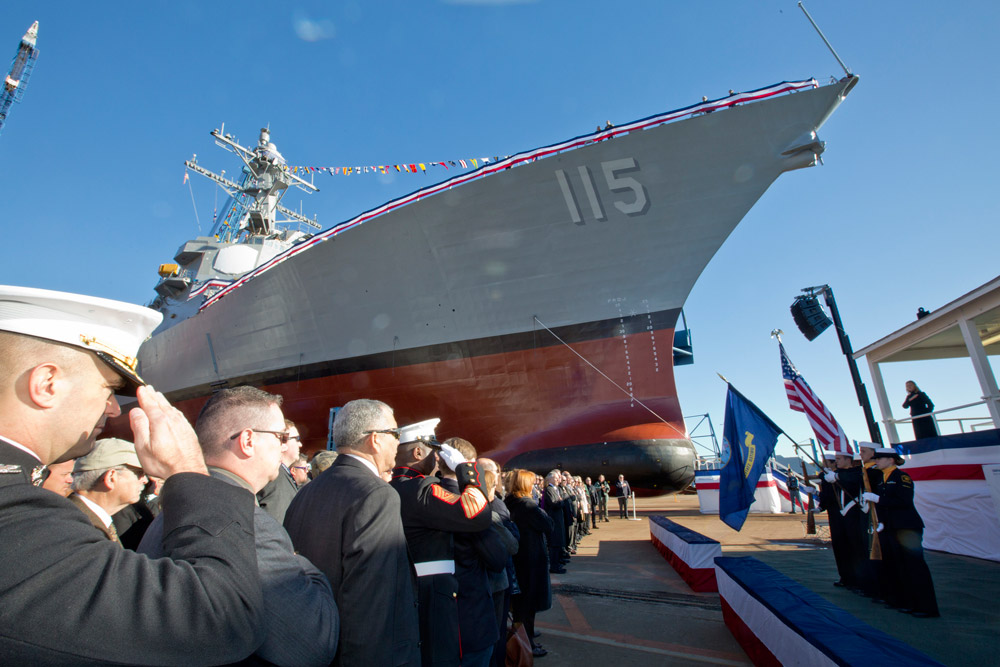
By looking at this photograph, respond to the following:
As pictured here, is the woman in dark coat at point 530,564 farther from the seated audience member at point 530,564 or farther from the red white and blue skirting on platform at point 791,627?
the red white and blue skirting on platform at point 791,627

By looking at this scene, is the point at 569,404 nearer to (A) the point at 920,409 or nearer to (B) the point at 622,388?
(B) the point at 622,388

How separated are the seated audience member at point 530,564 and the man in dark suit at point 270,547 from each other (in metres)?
2.66

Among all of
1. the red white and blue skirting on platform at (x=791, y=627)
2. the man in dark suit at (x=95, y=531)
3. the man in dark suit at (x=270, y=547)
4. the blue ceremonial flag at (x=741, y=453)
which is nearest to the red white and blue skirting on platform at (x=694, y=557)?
the blue ceremonial flag at (x=741, y=453)

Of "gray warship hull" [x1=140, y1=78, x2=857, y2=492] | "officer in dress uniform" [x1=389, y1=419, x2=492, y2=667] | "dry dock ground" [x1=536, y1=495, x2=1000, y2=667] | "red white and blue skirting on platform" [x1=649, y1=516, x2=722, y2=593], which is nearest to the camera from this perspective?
"officer in dress uniform" [x1=389, y1=419, x2=492, y2=667]

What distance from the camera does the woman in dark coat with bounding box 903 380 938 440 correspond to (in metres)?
7.17

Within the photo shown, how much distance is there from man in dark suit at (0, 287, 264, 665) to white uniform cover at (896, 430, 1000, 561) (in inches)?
322

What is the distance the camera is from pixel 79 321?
971 millimetres

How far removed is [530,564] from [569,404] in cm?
676

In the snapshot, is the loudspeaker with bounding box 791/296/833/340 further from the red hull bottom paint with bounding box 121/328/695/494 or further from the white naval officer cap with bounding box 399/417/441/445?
the white naval officer cap with bounding box 399/417/441/445

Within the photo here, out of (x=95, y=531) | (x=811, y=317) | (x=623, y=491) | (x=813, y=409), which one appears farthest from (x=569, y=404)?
(x=95, y=531)

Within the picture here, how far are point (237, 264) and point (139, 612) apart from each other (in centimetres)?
1909

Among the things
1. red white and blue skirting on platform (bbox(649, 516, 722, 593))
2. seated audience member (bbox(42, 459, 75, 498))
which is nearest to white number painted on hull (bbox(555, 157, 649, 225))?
red white and blue skirting on platform (bbox(649, 516, 722, 593))

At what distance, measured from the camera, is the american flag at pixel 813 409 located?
221 inches

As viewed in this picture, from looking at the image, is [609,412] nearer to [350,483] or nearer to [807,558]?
[807,558]
